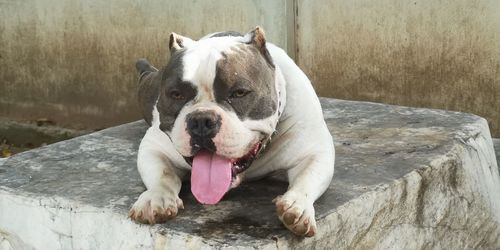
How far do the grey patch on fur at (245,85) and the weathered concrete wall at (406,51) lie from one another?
3.05 metres

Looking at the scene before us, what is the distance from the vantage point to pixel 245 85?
11.2 feet

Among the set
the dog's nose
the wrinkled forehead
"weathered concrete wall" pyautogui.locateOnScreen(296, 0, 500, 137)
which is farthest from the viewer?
"weathered concrete wall" pyautogui.locateOnScreen(296, 0, 500, 137)

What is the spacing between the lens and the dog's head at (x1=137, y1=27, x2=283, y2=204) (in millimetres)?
3336

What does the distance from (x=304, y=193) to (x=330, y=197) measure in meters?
0.35

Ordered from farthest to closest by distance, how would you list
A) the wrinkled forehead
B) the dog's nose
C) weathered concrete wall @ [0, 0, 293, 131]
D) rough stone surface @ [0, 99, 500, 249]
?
weathered concrete wall @ [0, 0, 293, 131]
rough stone surface @ [0, 99, 500, 249]
the wrinkled forehead
the dog's nose

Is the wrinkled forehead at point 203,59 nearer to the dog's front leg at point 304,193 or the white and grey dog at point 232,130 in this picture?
the white and grey dog at point 232,130

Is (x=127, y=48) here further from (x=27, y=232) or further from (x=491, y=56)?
(x=27, y=232)

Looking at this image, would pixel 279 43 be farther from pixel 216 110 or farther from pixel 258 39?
pixel 216 110

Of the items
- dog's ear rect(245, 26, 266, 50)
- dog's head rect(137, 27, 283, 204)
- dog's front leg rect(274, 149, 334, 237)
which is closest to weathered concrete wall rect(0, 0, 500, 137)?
dog's front leg rect(274, 149, 334, 237)

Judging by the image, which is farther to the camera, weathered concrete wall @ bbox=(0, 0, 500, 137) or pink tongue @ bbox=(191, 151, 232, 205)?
weathered concrete wall @ bbox=(0, 0, 500, 137)

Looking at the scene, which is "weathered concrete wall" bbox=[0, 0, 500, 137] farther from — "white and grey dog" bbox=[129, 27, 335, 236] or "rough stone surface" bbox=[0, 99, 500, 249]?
"white and grey dog" bbox=[129, 27, 335, 236]

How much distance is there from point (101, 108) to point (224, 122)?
445 cm

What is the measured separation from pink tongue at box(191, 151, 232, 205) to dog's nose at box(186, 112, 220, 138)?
13 cm

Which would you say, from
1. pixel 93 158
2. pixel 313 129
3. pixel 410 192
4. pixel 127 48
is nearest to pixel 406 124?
pixel 410 192
